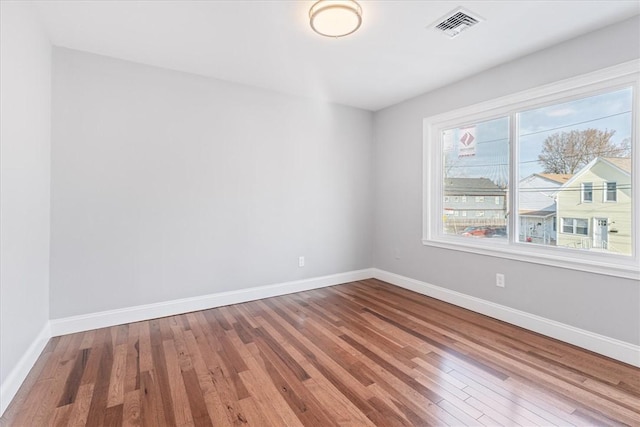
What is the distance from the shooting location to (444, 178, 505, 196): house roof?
3.13 metres

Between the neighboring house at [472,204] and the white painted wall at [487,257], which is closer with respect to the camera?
the white painted wall at [487,257]

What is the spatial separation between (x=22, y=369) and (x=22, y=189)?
117 centimetres

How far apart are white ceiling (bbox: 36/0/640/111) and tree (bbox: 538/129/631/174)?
2.64 feet

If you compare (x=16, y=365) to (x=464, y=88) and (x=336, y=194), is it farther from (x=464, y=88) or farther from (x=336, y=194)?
(x=464, y=88)

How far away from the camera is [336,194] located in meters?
4.13

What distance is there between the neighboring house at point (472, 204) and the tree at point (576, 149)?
501 mm

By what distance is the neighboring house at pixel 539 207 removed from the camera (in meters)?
2.63

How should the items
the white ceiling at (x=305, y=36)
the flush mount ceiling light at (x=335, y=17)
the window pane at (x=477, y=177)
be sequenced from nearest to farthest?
the flush mount ceiling light at (x=335, y=17)
the white ceiling at (x=305, y=36)
the window pane at (x=477, y=177)

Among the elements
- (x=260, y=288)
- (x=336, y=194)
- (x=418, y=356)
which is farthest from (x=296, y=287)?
(x=418, y=356)

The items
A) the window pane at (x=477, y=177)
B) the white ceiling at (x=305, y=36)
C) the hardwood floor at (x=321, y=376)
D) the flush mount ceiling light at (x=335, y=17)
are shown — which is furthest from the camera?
the window pane at (x=477, y=177)

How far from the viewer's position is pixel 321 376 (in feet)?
6.39

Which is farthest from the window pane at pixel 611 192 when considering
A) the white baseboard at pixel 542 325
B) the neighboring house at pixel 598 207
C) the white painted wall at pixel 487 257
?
the white baseboard at pixel 542 325

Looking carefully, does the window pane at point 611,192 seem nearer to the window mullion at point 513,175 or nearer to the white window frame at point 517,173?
the white window frame at point 517,173

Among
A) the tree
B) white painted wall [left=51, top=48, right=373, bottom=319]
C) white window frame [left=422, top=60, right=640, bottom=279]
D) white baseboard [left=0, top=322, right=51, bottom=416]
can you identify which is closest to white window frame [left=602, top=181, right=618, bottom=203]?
white window frame [left=422, top=60, right=640, bottom=279]
